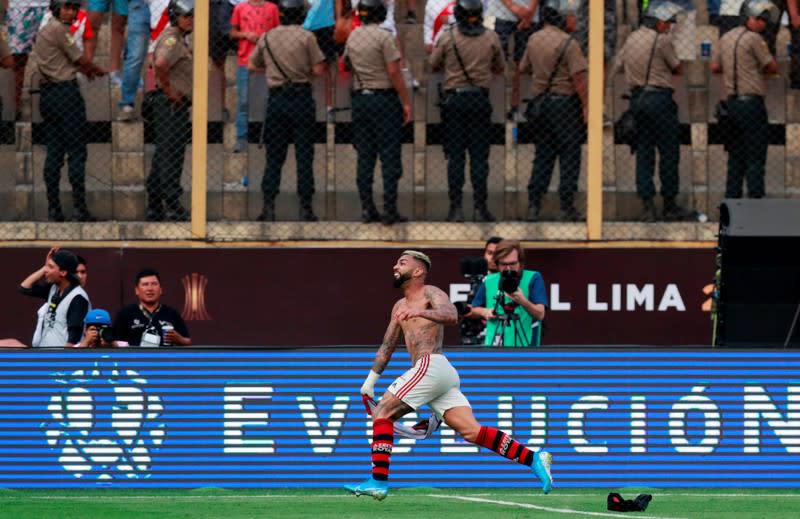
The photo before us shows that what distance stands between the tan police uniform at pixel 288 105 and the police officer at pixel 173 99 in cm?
64

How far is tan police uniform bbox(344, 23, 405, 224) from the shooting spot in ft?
44.9

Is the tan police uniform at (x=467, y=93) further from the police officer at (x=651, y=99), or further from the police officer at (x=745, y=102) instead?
the police officer at (x=745, y=102)

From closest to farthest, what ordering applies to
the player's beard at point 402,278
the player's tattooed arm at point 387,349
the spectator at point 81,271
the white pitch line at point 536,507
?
the white pitch line at point 536,507 < the player's beard at point 402,278 < the player's tattooed arm at point 387,349 < the spectator at point 81,271

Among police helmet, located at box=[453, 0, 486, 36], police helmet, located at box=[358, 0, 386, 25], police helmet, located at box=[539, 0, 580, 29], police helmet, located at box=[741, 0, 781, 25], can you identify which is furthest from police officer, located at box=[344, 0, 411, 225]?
police helmet, located at box=[741, 0, 781, 25]

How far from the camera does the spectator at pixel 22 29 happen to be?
1374 cm

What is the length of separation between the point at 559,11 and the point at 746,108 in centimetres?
182

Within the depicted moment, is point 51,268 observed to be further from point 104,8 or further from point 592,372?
point 592,372

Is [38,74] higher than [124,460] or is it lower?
higher

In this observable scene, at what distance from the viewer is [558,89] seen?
1385 centimetres

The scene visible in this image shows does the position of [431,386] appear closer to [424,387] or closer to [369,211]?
[424,387]

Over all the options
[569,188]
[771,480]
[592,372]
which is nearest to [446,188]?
[569,188]

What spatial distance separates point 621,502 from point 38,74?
22.0ft

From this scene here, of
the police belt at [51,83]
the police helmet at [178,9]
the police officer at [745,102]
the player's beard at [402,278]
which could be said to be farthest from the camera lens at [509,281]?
the police belt at [51,83]

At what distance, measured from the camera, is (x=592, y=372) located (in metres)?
11.3
